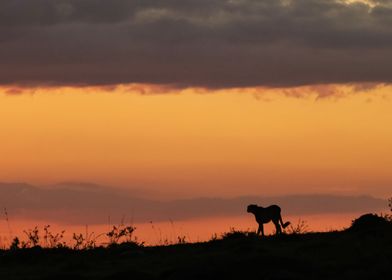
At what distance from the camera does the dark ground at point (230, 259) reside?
867 inches

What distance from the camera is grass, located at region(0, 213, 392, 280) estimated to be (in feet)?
72.4

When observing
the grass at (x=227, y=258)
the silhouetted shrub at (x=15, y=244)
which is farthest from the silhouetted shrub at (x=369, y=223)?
the silhouetted shrub at (x=15, y=244)

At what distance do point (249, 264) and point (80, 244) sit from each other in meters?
9.72

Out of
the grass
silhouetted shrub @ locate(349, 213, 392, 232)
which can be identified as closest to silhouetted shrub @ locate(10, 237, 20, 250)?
the grass

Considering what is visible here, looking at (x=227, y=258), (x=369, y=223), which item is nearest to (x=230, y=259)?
(x=227, y=258)

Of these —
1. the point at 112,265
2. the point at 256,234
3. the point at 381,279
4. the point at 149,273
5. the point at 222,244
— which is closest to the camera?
the point at 381,279

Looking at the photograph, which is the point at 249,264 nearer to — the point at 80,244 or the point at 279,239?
the point at 279,239

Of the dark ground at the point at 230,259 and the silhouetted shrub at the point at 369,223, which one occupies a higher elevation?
the silhouetted shrub at the point at 369,223

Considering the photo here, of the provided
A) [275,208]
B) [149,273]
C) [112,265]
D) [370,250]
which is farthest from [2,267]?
[275,208]

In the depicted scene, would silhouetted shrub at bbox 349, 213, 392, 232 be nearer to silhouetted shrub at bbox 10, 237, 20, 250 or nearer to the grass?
the grass

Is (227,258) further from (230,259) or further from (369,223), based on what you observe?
(369,223)

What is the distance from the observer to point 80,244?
102 feet

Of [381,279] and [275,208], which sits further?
[275,208]

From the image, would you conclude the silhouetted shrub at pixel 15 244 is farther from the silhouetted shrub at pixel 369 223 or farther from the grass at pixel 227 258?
the silhouetted shrub at pixel 369 223
